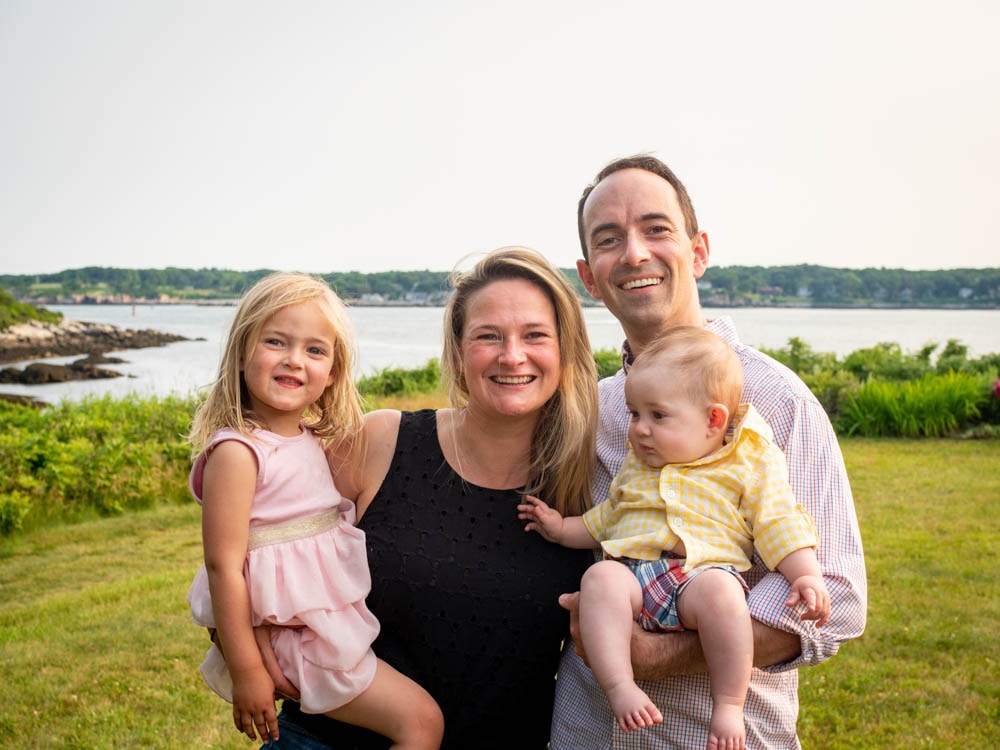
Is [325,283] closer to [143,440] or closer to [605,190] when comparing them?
[605,190]

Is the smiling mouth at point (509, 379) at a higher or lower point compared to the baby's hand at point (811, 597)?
higher

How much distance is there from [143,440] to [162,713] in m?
7.03

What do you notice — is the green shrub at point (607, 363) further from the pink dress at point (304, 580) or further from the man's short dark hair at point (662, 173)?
the pink dress at point (304, 580)

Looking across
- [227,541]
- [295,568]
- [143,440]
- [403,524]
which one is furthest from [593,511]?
[143,440]

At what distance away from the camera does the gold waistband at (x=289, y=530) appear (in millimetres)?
2594

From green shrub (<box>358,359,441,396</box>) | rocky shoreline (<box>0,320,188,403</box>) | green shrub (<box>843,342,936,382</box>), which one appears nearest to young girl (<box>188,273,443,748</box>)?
green shrub (<box>843,342,936,382</box>)

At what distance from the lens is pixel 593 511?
263cm

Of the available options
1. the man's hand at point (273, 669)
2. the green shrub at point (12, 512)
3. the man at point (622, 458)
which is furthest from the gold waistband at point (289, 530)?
the green shrub at point (12, 512)

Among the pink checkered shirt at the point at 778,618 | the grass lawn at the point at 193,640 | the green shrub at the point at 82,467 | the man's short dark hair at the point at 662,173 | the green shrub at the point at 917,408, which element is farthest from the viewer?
the green shrub at the point at 917,408

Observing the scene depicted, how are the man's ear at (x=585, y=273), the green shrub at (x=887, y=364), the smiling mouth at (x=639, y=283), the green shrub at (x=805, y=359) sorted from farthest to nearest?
the green shrub at (x=805, y=359) < the green shrub at (x=887, y=364) < the man's ear at (x=585, y=273) < the smiling mouth at (x=639, y=283)

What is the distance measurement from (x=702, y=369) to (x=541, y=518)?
0.71m

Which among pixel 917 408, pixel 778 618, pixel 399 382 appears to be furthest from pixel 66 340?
pixel 778 618

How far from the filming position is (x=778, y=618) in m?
2.17

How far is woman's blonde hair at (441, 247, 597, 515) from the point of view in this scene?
9.16 ft
